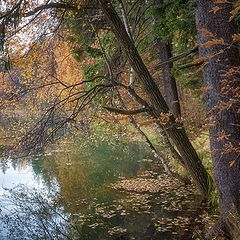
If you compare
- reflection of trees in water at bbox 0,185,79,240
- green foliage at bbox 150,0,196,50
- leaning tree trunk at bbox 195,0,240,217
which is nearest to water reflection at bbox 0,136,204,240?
reflection of trees in water at bbox 0,185,79,240

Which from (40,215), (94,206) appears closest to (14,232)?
(40,215)

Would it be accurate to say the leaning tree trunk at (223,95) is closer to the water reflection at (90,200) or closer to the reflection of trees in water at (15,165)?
the water reflection at (90,200)

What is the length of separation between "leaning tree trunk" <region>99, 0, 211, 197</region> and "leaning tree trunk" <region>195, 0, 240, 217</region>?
1.08 meters

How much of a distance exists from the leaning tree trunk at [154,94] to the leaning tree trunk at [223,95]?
1.08 meters

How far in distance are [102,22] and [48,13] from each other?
4.34 feet

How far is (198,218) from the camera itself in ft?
20.4

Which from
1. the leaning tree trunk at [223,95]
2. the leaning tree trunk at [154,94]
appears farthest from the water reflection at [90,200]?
the leaning tree trunk at [223,95]

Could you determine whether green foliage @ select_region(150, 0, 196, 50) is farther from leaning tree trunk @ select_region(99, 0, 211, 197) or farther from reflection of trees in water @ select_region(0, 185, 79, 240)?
reflection of trees in water @ select_region(0, 185, 79, 240)

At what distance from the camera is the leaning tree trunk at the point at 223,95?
13.7 feet

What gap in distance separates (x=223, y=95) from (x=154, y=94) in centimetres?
180

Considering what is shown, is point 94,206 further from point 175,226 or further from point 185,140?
point 185,140

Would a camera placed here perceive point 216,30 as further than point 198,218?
No

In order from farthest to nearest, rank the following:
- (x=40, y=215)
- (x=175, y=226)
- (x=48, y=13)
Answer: (x=40, y=215)
(x=48, y=13)
(x=175, y=226)

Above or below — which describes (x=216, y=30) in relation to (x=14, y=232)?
above
